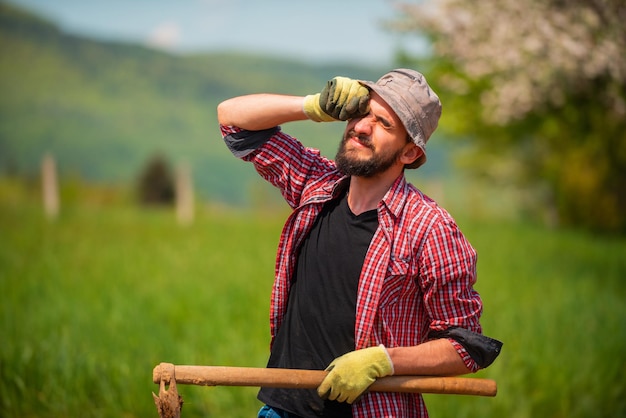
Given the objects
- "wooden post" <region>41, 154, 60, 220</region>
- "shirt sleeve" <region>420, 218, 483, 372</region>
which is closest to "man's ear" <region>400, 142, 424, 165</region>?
"shirt sleeve" <region>420, 218, 483, 372</region>

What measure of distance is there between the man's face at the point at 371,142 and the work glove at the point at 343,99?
4 cm

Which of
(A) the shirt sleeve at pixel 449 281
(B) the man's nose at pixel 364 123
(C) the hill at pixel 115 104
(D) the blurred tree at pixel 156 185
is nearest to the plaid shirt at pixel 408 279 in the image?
(A) the shirt sleeve at pixel 449 281

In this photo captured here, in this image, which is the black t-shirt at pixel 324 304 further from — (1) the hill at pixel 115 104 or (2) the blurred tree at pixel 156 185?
(1) the hill at pixel 115 104

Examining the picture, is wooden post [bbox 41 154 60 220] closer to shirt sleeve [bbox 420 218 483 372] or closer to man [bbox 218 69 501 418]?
man [bbox 218 69 501 418]

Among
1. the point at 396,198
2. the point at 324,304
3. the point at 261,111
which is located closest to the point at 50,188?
the point at 261,111

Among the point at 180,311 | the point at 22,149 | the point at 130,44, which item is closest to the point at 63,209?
the point at 180,311

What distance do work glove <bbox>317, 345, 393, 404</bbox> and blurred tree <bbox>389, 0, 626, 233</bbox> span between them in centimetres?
721

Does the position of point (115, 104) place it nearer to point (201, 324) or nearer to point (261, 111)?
point (201, 324)

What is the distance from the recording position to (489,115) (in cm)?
1600

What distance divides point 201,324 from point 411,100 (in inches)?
190

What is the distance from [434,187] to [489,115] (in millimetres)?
8427

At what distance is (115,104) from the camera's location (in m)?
83.9

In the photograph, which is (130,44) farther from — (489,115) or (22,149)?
(489,115)

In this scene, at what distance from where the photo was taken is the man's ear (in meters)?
3.01
